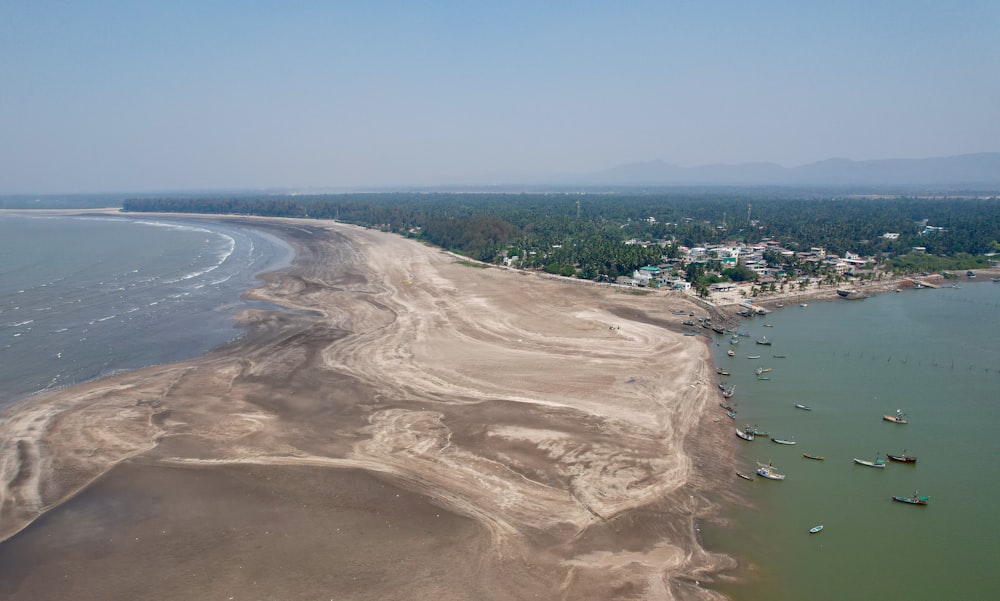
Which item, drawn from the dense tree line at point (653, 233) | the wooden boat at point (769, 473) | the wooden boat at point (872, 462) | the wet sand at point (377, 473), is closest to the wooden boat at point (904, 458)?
the wooden boat at point (872, 462)

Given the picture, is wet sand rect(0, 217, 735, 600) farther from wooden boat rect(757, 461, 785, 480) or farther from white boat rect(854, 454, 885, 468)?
white boat rect(854, 454, 885, 468)

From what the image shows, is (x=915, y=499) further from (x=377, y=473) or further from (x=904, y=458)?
(x=377, y=473)

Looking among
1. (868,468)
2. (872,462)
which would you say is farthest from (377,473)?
(872,462)

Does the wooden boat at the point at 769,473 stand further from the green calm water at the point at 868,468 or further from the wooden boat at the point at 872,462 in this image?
the wooden boat at the point at 872,462

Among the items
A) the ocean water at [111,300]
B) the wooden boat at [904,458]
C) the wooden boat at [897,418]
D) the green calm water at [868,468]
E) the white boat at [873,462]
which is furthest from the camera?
the ocean water at [111,300]

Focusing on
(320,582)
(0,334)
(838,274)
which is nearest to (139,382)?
(0,334)
